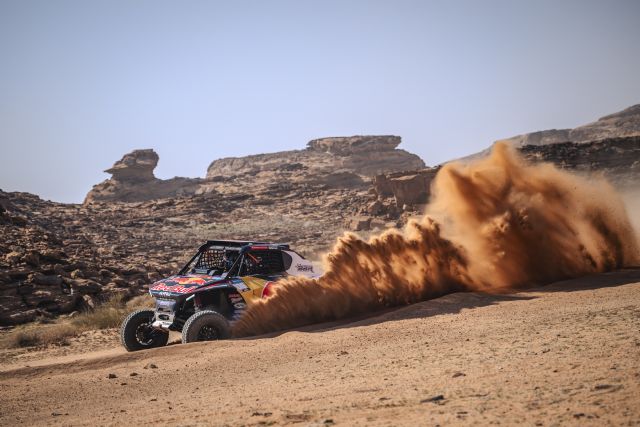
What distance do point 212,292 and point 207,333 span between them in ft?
2.60

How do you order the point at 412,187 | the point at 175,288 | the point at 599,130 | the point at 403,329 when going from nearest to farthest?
1. the point at 403,329
2. the point at 175,288
3. the point at 412,187
4. the point at 599,130

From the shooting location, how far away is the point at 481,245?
44.7 ft

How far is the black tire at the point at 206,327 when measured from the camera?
31.8 ft

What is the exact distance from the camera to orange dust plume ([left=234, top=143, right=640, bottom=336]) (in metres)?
11.8

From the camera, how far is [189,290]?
401 inches

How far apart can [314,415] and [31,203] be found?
44701mm

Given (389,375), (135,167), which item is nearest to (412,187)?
(389,375)

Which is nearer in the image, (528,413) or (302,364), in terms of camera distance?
(528,413)

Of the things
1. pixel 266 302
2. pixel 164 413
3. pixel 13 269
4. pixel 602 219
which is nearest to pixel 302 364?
pixel 164 413

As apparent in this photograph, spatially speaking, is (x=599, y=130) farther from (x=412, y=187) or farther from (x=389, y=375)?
(x=389, y=375)

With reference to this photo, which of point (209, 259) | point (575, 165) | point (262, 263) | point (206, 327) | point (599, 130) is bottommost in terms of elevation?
point (206, 327)

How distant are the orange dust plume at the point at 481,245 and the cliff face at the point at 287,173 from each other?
140 feet

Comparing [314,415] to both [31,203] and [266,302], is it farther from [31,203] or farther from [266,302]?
[31,203]

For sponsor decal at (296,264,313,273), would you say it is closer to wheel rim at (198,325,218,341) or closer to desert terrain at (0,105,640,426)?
desert terrain at (0,105,640,426)
